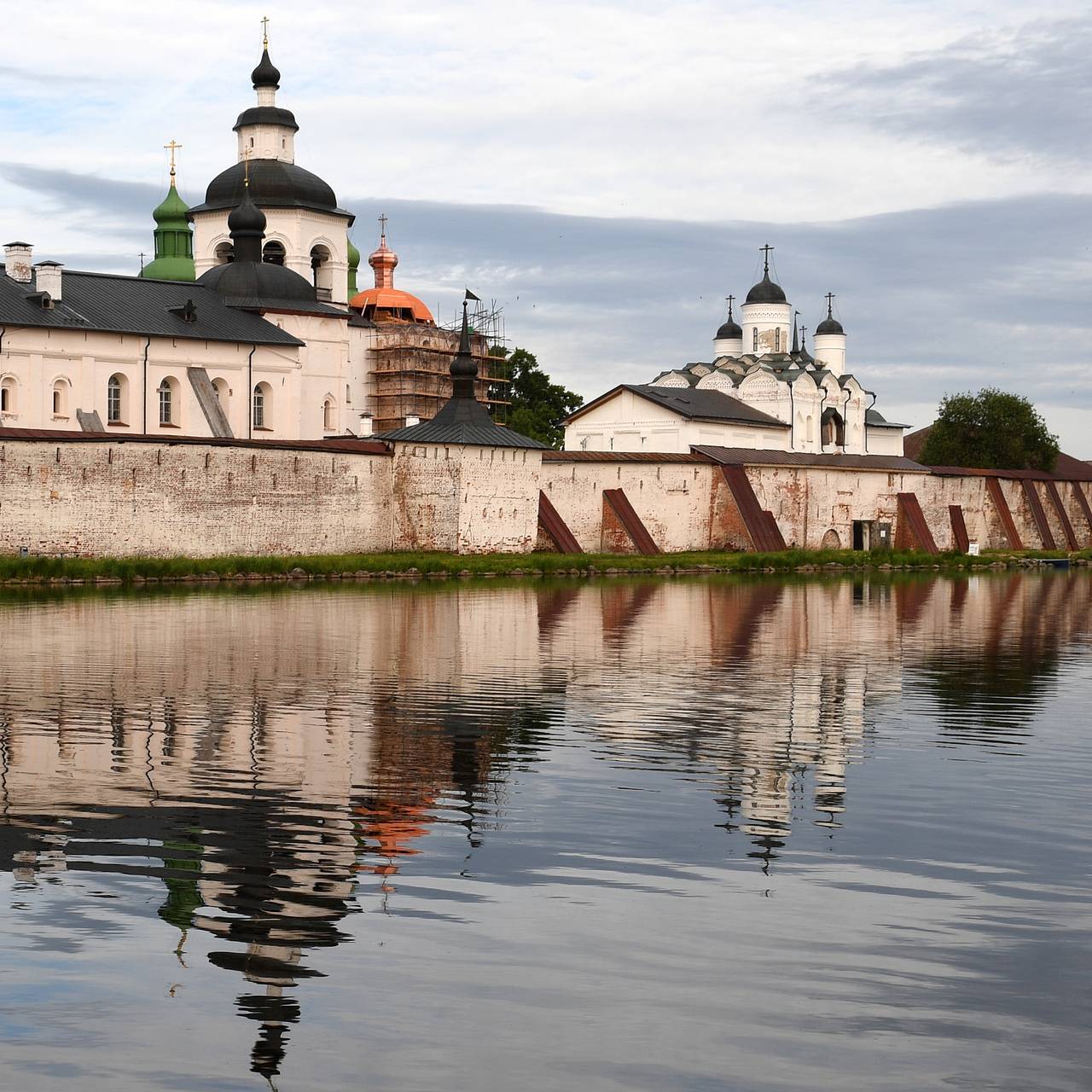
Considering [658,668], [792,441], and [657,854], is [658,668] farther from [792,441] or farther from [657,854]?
[792,441]

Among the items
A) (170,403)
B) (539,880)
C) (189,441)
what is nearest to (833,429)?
(170,403)

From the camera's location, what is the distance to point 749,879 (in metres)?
7.29

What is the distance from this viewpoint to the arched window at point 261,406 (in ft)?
144

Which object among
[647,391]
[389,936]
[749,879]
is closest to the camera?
[389,936]

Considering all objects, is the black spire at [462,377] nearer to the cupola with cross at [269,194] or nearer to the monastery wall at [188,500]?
the monastery wall at [188,500]

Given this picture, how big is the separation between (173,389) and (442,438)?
6706 millimetres

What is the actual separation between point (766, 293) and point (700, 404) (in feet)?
33.6

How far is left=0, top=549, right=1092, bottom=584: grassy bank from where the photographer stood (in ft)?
104

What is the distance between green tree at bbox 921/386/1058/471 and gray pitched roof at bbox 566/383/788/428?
11648 millimetres

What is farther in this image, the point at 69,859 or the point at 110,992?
the point at 69,859

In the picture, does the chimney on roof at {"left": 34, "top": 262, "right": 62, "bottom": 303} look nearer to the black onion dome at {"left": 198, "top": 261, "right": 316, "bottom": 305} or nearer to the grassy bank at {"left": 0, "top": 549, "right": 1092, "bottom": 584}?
the black onion dome at {"left": 198, "top": 261, "right": 316, "bottom": 305}

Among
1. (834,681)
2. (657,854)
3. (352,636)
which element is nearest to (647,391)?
(352,636)

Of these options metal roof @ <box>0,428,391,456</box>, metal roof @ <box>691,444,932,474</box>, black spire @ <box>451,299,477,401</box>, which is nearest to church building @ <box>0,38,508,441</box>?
metal roof @ <box>0,428,391,456</box>

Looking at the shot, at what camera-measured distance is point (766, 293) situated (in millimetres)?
65625
